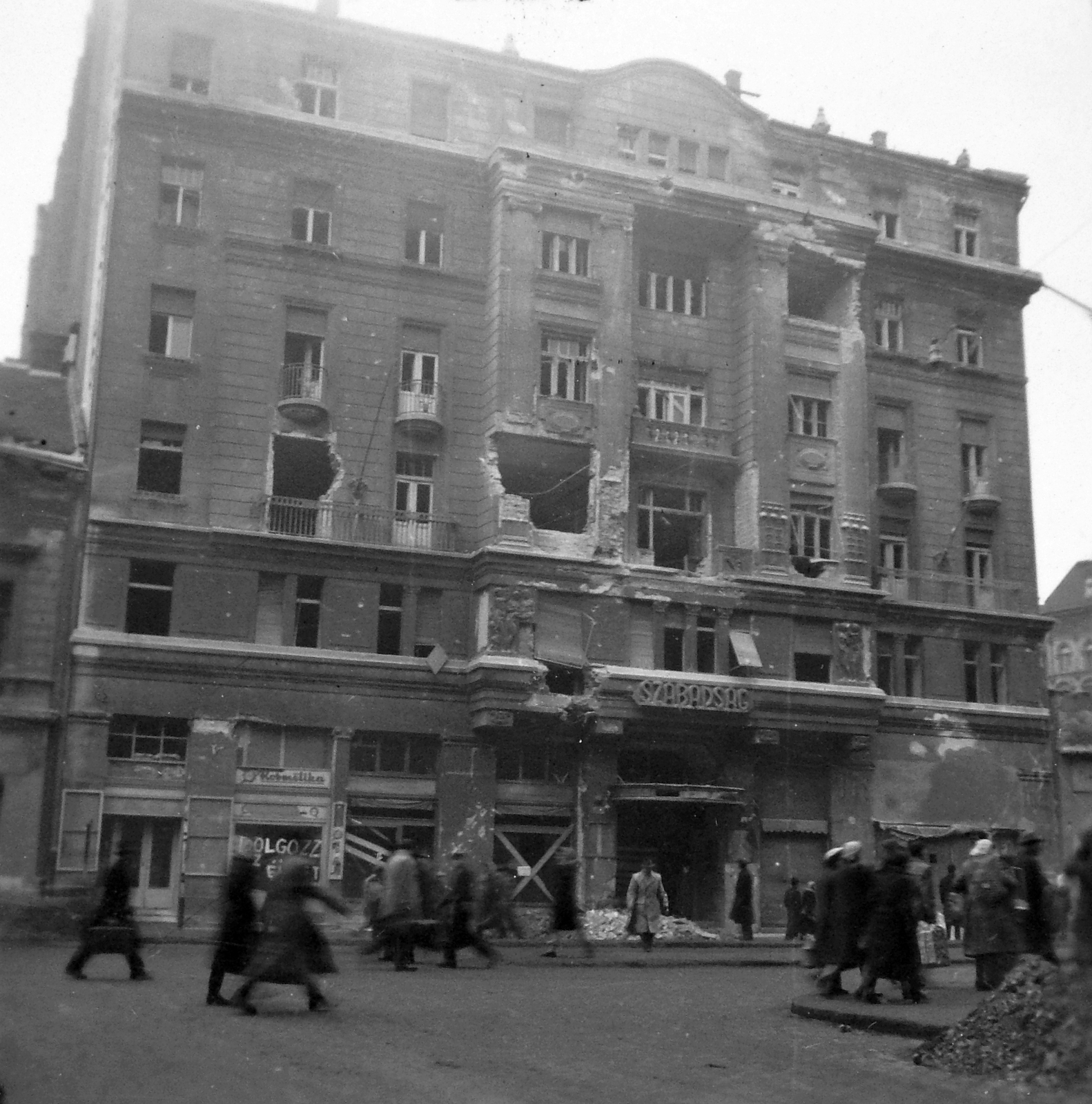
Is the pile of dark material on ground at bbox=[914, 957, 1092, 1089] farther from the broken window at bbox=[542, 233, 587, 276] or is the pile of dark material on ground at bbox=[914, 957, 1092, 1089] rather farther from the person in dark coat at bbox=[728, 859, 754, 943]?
the broken window at bbox=[542, 233, 587, 276]

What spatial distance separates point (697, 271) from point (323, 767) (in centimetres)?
1642

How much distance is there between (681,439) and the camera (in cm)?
3588

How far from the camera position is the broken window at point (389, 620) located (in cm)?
3259

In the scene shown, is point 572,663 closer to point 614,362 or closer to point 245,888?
point 614,362

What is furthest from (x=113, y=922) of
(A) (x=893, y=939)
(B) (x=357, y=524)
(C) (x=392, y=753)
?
(B) (x=357, y=524)

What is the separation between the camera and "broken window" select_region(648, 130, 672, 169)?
1460 inches

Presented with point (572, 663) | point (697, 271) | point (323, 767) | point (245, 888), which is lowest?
point (245, 888)

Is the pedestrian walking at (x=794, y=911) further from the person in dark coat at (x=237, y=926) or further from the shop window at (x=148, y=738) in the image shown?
Answer: the person in dark coat at (x=237, y=926)

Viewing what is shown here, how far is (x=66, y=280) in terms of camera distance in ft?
145

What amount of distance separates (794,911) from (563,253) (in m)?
16.6

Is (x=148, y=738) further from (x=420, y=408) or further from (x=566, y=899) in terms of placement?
(x=566, y=899)

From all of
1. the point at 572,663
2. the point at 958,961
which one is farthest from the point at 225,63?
the point at 958,961

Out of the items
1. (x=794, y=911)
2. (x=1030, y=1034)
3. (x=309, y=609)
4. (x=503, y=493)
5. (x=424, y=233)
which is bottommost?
(x=1030, y=1034)

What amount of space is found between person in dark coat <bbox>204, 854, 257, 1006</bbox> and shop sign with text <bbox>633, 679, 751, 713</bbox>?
18856 millimetres
